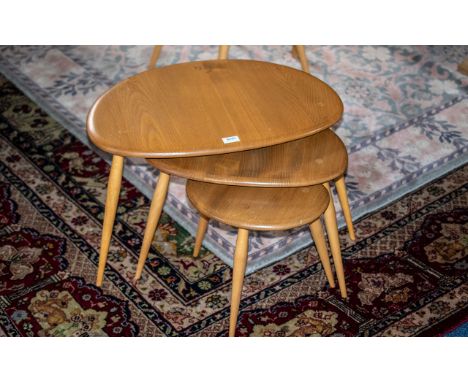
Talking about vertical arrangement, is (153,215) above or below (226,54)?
below

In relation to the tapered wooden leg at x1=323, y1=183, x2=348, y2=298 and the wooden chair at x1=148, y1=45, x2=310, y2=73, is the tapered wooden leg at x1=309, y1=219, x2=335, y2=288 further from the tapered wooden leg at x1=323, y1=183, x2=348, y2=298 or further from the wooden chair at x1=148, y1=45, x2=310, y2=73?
the wooden chair at x1=148, y1=45, x2=310, y2=73

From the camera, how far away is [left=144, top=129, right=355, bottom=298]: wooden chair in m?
2.35

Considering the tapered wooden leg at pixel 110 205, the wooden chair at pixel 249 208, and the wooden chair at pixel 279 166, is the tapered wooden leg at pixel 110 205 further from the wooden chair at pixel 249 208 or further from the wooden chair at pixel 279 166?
the wooden chair at pixel 249 208

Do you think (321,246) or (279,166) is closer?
(279,166)

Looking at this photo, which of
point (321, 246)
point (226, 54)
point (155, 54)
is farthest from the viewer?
point (155, 54)

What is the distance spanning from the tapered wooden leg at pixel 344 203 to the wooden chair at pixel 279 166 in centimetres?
21

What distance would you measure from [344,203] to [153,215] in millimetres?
715

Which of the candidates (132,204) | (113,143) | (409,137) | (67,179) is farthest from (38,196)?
(409,137)

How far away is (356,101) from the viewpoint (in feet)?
12.4

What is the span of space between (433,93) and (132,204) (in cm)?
167

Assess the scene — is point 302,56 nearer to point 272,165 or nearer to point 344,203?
point 344,203

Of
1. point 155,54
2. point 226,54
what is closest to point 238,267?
point 226,54

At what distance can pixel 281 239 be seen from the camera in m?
2.91

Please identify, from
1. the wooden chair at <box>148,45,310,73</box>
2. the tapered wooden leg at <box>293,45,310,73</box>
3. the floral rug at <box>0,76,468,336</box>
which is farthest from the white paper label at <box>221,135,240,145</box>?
the tapered wooden leg at <box>293,45,310,73</box>
